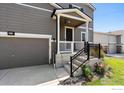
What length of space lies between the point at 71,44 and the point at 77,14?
2466 millimetres

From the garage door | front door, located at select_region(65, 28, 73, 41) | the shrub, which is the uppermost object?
front door, located at select_region(65, 28, 73, 41)

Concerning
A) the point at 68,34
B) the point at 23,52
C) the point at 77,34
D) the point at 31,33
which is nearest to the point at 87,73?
the point at 23,52

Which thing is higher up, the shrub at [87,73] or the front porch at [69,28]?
the front porch at [69,28]

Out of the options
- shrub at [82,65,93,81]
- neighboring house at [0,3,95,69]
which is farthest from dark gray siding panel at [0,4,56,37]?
shrub at [82,65,93,81]

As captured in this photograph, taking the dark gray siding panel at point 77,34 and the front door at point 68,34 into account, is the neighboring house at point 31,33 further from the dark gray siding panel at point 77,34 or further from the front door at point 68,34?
the dark gray siding panel at point 77,34

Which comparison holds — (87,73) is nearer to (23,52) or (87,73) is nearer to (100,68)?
(100,68)

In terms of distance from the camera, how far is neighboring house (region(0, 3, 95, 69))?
7.90 meters

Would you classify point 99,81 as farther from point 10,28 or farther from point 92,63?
point 10,28

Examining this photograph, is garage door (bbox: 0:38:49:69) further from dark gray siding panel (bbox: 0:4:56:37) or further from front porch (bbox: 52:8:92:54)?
front porch (bbox: 52:8:92:54)

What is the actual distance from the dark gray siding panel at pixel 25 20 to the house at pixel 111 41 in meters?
12.2

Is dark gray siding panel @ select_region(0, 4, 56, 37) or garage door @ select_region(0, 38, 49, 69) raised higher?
dark gray siding panel @ select_region(0, 4, 56, 37)

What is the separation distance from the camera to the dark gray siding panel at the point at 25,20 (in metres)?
7.83

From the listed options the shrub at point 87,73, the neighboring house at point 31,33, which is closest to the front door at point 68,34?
the neighboring house at point 31,33

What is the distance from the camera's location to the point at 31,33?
29.0 feet
